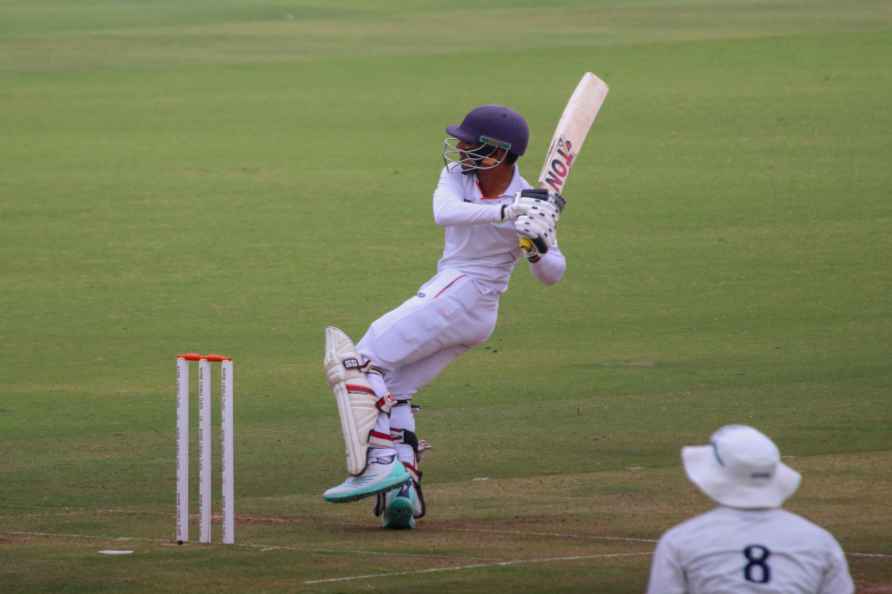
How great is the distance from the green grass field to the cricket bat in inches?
56.5

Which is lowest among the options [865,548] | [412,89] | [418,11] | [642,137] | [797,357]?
[865,548]

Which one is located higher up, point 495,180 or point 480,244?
point 495,180

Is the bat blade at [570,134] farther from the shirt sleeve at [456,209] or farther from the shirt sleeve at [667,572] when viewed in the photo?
the shirt sleeve at [667,572]

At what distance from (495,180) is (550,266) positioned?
453 millimetres

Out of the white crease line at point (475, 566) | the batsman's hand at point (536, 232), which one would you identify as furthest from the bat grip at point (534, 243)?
the white crease line at point (475, 566)

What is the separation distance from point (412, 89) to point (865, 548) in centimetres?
1925

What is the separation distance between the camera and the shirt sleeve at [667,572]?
454 cm

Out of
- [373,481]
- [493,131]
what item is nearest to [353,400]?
[373,481]

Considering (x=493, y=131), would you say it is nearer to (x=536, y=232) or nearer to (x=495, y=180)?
(x=495, y=180)

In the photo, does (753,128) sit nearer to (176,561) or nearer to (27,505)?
(27,505)

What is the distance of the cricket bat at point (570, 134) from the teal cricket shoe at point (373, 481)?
1391mm

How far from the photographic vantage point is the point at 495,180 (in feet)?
27.6

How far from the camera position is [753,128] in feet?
74.5

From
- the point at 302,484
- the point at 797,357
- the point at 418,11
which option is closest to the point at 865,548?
the point at 302,484
